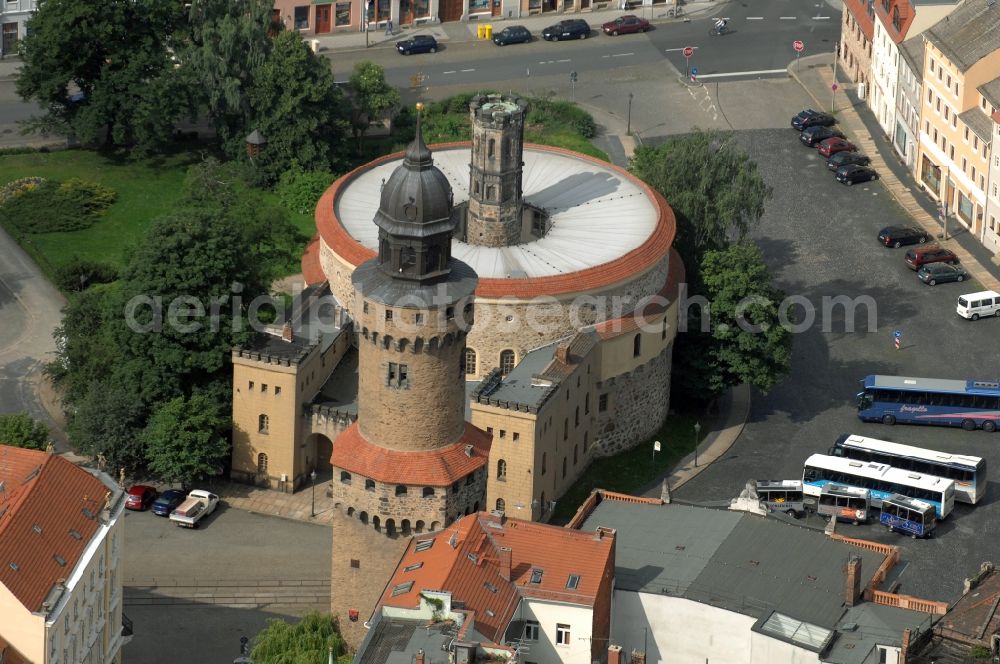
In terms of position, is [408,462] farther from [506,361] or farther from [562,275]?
A: [562,275]

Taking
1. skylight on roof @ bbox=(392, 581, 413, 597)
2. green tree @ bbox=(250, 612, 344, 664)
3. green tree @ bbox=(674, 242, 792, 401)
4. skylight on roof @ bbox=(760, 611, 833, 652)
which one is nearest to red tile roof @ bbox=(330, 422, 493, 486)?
skylight on roof @ bbox=(392, 581, 413, 597)

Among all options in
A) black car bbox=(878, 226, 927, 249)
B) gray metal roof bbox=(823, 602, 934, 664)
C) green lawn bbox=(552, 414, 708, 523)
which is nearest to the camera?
gray metal roof bbox=(823, 602, 934, 664)

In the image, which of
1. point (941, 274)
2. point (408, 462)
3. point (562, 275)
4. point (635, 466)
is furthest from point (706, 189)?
point (408, 462)

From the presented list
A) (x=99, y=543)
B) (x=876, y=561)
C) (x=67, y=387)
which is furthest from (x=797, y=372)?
(x=99, y=543)

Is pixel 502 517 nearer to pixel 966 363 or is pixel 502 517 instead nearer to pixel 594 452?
pixel 594 452

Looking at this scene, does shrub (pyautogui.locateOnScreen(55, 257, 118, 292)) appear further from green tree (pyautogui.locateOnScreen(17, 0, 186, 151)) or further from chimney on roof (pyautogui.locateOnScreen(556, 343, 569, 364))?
chimney on roof (pyautogui.locateOnScreen(556, 343, 569, 364))

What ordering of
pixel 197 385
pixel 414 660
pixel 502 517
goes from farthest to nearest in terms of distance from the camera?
pixel 197 385, pixel 502 517, pixel 414 660
